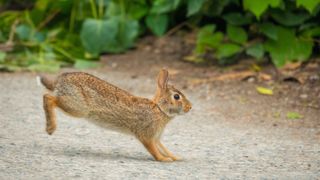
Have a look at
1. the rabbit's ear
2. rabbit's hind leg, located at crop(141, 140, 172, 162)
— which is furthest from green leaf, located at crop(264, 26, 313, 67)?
rabbit's hind leg, located at crop(141, 140, 172, 162)

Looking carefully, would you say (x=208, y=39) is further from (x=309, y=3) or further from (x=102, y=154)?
(x=102, y=154)

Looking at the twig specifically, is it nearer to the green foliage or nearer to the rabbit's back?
the green foliage

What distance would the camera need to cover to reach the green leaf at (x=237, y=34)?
8.48 meters

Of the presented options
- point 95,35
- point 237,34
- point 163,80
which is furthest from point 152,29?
point 163,80

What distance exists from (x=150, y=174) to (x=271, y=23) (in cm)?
404

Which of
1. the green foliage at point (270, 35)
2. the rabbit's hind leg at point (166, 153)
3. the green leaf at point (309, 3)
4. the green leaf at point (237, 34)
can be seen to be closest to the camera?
the rabbit's hind leg at point (166, 153)

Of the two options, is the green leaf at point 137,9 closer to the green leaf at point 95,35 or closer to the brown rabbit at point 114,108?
the green leaf at point 95,35

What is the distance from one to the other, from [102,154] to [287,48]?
11.4ft

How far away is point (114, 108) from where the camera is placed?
18.0 ft

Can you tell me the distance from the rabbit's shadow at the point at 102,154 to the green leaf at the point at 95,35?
3713 millimetres

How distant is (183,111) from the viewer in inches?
216

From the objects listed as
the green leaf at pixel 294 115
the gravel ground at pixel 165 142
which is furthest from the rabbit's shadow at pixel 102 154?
the green leaf at pixel 294 115

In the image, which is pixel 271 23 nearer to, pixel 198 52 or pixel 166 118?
pixel 198 52

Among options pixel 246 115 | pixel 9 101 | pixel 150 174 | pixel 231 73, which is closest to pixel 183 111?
pixel 150 174
